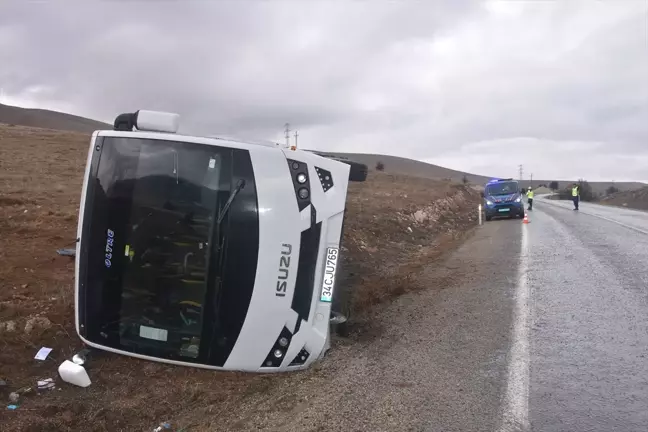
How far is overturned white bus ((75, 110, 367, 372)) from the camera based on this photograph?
398 cm

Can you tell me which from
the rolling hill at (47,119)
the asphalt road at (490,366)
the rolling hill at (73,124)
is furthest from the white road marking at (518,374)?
the rolling hill at (47,119)

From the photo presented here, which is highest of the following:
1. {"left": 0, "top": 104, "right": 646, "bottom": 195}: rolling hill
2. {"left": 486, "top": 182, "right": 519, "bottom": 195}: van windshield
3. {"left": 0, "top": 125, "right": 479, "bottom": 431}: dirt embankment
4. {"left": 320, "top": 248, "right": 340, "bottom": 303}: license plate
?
{"left": 0, "top": 104, "right": 646, "bottom": 195}: rolling hill

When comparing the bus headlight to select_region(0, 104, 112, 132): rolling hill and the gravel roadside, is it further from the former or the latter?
select_region(0, 104, 112, 132): rolling hill

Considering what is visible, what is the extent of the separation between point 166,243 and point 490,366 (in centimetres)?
293

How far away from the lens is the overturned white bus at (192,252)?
398 cm

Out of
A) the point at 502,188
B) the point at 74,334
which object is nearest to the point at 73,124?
the point at 502,188

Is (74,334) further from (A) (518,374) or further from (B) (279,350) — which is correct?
(A) (518,374)

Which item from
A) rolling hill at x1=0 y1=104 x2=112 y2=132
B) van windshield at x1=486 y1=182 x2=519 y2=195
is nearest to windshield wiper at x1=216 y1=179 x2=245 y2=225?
van windshield at x1=486 y1=182 x2=519 y2=195

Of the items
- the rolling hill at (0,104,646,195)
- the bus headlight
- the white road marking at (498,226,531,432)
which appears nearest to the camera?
the white road marking at (498,226,531,432)

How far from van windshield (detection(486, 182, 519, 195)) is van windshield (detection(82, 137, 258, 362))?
20.4 m

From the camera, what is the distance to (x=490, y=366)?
14.7ft

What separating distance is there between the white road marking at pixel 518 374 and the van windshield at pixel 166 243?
2066mm

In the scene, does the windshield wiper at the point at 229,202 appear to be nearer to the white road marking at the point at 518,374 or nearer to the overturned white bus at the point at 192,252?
the overturned white bus at the point at 192,252

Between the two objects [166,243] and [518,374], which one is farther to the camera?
[518,374]
